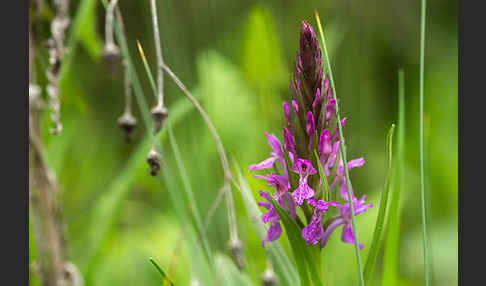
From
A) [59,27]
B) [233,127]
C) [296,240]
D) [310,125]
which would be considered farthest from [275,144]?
[233,127]

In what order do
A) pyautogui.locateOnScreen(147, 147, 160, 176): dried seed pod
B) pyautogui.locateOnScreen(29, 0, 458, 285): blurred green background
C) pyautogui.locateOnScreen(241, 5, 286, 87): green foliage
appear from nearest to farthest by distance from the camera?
pyautogui.locateOnScreen(147, 147, 160, 176): dried seed pod
pyautogui.locateOnScreen(29, 0, 458, 285): blurred green background
pyautogui.locateOnScreen(241, 5, 286, 87): green foliage

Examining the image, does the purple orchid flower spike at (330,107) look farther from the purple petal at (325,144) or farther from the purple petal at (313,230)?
the purple petal at (313,230)

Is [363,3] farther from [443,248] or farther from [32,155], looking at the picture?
[32,155]

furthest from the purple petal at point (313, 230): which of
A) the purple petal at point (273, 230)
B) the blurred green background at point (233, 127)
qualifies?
the blurred green background at point (233, 127)

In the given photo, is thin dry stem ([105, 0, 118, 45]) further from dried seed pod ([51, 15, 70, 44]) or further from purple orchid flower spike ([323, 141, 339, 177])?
purple orchid flower spike ([323, 141, 339, 177])

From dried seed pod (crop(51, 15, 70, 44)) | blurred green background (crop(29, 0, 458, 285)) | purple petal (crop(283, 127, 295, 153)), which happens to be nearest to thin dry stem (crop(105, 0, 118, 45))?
blurred green background (crop(29, 0, 458, 285))

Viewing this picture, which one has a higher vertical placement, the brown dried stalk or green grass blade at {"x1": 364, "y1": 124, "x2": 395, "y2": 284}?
green grass blade at {"x1": 364, "y1": 124, "x2": 395, "y2": 284}
